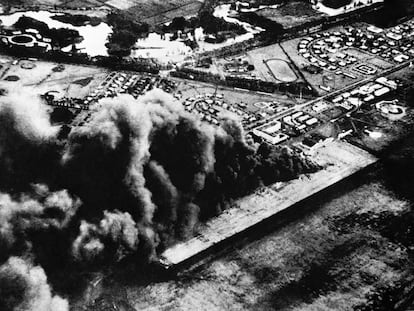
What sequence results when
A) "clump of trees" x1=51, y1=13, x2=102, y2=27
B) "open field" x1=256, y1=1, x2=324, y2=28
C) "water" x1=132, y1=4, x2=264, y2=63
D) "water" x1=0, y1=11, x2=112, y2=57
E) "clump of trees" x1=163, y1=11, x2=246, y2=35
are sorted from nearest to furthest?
1. "water" x1=132, y1=4, x2=264, y2=63
2. "water" x1=0, y1=11, x2=112, y2=57
3. "clump of trees" x1=163, y1=11, x2=246, y2=35
4. "clump of trees" x1=51, y1=13, x2=102, y2=27
5. "open field" x1=256, y1=1, x2=324, y2=28

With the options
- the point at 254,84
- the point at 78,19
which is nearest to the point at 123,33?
the point at 78,19

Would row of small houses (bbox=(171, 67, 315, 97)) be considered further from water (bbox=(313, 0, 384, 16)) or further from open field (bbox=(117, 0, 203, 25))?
water (bbox=(313, 0, 384, 16))

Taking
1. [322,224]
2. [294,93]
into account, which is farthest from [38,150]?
[294,93]

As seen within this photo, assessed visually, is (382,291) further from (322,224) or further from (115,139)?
(115,139)

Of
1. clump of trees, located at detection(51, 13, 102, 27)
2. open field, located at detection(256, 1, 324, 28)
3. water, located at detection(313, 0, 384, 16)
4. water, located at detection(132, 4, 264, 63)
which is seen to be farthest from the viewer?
water, located at detection(313, 0, 384, 16)

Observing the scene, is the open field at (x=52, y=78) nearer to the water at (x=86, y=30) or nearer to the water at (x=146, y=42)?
the water at (x=146, y=42)

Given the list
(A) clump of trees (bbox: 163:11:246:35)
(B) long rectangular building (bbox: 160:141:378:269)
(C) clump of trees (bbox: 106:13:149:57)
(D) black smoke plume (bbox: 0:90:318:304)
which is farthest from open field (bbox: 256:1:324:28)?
(D) black smoke plume (bbox: 0:90:318:304)

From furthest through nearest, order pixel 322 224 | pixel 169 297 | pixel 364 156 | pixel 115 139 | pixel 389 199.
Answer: pixel 364 156 < pixel 389 199 < pixel 322 224 < pixel 115 139 < pixel 169 297
